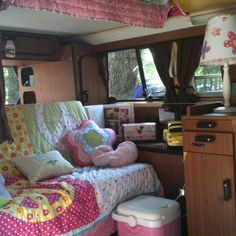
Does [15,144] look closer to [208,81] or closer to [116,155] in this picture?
[116,155]

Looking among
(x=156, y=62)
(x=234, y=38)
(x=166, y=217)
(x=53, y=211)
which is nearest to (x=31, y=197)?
(x=53, y=211)

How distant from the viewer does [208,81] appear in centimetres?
325

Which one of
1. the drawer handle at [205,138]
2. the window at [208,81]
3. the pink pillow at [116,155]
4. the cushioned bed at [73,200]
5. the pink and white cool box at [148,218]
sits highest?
the window at [208,81]

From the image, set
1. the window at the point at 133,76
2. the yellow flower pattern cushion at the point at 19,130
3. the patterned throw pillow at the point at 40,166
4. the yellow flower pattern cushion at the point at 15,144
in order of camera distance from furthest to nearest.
A: the window at the point at 133,76, the yellow flower pattern cushion at the point at 19,130, the yellow flower pattern cushion at the point at 15,144, the patterned throw pillow at the point at 40,166

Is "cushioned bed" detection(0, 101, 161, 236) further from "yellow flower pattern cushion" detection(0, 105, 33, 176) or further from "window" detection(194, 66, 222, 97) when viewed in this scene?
"window" detection(194, 66, 222, 97)

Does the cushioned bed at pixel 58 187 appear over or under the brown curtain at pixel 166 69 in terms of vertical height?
under

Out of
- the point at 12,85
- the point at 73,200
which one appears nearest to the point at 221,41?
the point at 73,200

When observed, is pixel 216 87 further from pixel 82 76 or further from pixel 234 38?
pixel 82 76

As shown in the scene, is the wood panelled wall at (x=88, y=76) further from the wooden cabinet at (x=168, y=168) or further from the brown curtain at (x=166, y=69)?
the wooden cabinet at (x=168, y=168)

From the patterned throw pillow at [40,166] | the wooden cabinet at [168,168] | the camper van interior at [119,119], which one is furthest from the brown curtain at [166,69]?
the patterned throw pillow at [40,166]

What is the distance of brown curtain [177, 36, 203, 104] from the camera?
125 inches

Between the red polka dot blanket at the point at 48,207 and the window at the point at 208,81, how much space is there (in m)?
1.48

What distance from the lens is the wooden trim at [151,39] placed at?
314 cm

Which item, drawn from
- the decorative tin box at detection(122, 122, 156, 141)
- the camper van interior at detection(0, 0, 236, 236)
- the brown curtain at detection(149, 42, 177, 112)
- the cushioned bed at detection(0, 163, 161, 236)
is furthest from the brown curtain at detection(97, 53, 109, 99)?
the cushioned bed at detection(0, 163, 161, 236)
